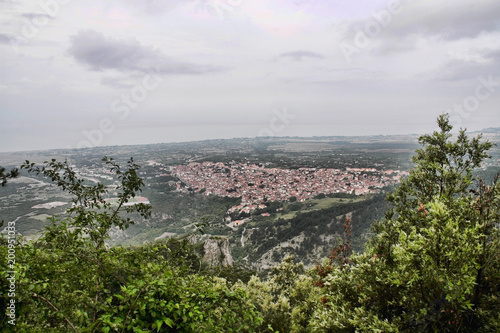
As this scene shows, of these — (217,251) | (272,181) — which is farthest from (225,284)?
(272,181)

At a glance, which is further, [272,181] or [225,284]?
[272,181]

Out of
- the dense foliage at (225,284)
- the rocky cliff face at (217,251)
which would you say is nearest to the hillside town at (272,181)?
the rocky cliff face at (217,251)

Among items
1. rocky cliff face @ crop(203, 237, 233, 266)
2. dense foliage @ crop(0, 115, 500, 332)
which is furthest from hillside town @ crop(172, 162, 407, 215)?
dense foliage @ crop(0, 115, 500, 332)

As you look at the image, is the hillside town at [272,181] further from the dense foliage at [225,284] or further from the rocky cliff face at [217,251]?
the dense foliage at [225,284]

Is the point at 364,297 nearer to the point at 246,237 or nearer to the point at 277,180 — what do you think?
the point at 246,237

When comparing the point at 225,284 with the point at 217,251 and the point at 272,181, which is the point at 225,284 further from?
the point at 272,181

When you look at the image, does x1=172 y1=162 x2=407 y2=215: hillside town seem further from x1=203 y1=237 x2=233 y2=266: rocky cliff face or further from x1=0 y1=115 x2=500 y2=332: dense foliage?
x1=0 y1=115 x2=500 y2=332: dense foliage
